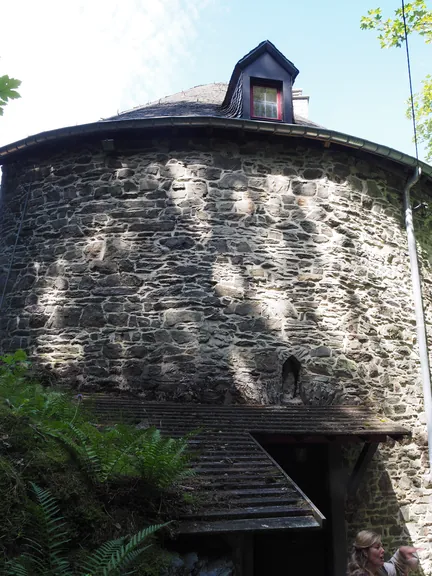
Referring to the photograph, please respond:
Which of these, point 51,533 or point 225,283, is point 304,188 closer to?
point 225,283

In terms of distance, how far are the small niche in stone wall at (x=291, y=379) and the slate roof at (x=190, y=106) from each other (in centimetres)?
418

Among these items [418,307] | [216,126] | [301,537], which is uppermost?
[216,126]

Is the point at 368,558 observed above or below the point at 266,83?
below

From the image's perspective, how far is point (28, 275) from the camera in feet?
24.5

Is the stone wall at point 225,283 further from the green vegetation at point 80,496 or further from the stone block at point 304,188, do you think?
the green vegetation at point 80,496

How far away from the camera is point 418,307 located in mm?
7844

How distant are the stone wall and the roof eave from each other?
33 centimetres

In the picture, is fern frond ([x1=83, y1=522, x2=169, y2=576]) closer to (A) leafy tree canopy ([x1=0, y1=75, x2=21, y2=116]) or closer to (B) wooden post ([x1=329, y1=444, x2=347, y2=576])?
(A) leafy tree canopy ([x1=0, y1=75, x2=21, y2=116])

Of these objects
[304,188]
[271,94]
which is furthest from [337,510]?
[271,94]

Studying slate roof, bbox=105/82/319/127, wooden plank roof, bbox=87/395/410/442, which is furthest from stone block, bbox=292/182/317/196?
wooden plank roof, bbox=87/395/410/442

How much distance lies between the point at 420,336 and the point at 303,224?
2662 mm

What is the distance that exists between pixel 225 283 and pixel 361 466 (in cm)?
309

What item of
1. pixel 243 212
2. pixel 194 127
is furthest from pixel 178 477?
pixel 194 127

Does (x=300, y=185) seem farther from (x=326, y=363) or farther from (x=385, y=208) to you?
(x=326, y=363)
